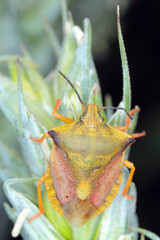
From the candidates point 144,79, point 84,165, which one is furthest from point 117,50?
point 84,165

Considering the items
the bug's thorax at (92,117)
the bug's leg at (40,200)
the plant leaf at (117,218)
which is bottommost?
the plant leaf at (117,218)

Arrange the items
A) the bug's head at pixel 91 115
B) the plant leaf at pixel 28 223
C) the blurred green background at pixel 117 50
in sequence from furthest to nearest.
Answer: the blurred green background at pixel 117 50 → the bug's head at pixel 91 115 → the plant leaf at pixel 28 223

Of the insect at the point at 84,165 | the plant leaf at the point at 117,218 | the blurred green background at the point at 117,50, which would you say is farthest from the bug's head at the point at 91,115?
the blurred green background at the point at 117,50

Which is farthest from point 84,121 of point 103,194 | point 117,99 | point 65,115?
point 117,99

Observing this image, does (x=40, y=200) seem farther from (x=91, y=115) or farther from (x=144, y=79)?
(x=144, y=79)

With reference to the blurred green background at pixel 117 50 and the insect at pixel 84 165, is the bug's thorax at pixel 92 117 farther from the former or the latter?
the blurred green background at pixel 117 50

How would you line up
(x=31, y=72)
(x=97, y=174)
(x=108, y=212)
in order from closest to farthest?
(x=108, y=212) → (x=97, y=174) → (x=31, y=72)

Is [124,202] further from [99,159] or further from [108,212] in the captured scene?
[99,159]
